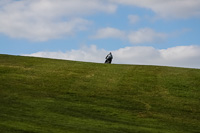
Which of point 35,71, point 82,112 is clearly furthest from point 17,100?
point 35,71

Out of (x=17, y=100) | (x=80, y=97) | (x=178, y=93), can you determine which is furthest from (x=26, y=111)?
(x=178, y=93)

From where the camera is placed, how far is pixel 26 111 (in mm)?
22062

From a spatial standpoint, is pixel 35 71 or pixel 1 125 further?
pixel 35 71

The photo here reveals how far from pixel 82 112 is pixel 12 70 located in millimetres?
15745

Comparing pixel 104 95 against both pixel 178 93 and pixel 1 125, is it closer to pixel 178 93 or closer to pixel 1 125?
pixel 178 93

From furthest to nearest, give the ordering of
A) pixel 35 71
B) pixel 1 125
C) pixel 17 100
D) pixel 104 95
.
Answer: pixel 35 71 → pixel 104 95 → pixel 17 100 → pixel 1 125

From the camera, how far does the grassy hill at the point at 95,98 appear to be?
19969 mm

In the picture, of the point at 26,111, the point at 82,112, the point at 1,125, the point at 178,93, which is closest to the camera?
the point at 1,125

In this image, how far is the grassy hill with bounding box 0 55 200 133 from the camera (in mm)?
19969

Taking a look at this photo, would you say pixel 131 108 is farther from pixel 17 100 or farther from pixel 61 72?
pixel 61 72

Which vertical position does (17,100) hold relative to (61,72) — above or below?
below

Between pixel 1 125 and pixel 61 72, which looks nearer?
pixel 1 125

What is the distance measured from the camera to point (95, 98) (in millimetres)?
28031

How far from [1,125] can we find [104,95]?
12.9 m
